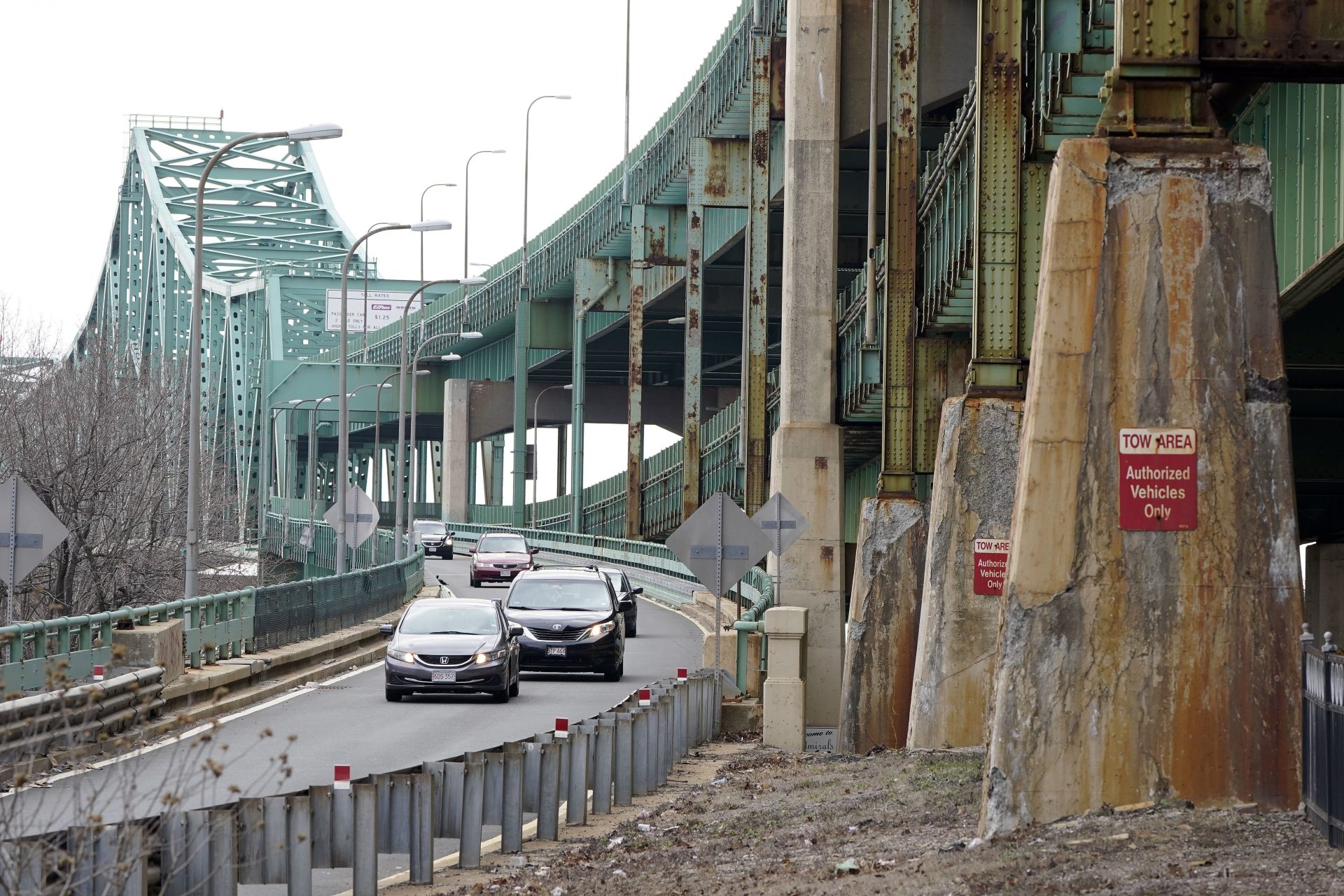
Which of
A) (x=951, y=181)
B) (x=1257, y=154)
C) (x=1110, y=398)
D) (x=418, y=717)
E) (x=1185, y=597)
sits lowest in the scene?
(x=418, y=717)

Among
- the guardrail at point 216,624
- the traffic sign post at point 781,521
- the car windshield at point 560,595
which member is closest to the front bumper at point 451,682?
the guardrail at point 216,624

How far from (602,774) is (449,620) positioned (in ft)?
35.4

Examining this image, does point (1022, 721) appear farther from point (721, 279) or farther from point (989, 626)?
point (721, 279)

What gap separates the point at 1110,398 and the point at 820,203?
2461 cm

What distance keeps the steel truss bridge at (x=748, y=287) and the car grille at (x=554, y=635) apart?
5.57 metres

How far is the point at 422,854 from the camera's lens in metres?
11.6

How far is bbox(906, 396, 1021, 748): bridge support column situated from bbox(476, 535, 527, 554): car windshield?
3734 cm

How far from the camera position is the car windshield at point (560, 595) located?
29.8 metres

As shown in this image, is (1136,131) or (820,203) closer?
(1136,131)

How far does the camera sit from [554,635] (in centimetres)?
2909

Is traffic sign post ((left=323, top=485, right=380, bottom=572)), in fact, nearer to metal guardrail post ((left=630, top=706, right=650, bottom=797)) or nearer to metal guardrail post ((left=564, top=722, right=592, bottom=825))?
metal guardrail post ((left=630, top=706, right=650, bottom=797))

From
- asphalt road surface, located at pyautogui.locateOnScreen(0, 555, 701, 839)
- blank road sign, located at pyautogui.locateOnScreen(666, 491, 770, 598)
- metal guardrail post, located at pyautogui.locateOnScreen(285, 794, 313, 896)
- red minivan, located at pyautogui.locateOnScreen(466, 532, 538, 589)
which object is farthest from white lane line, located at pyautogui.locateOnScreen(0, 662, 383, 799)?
red minivan, located at pyautogui.locateOnScreen(466, 532, 538, 589)

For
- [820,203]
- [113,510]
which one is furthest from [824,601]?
[113,510]

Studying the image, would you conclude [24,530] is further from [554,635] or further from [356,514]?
[356,514]
